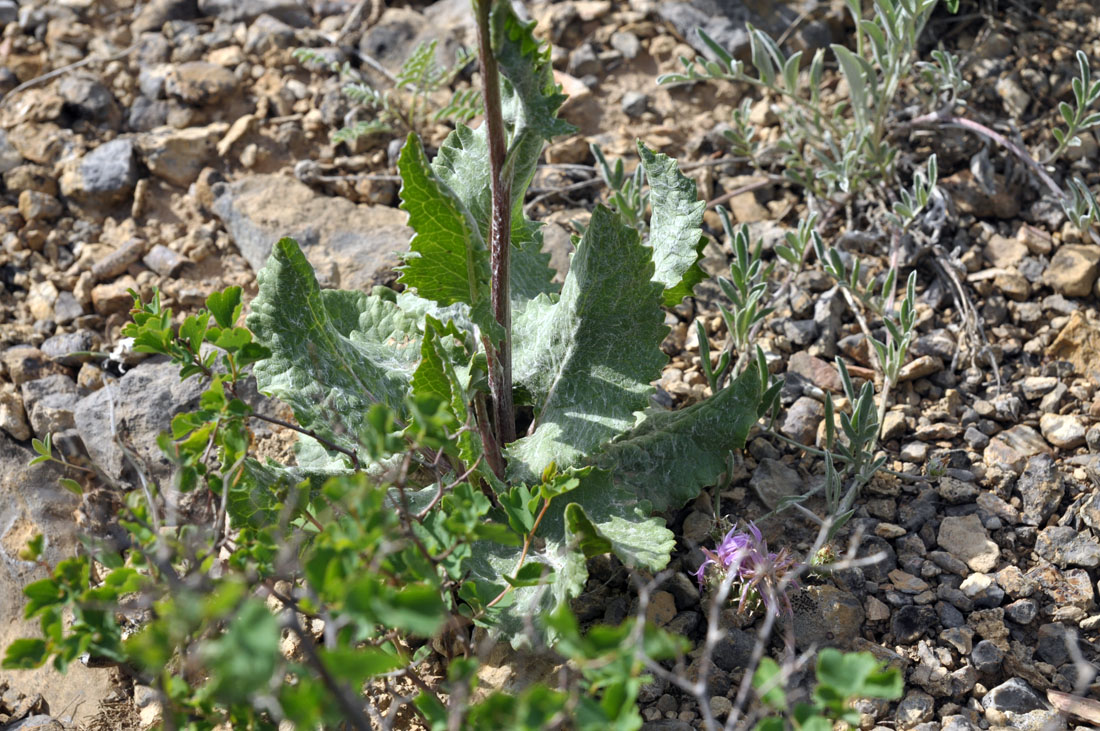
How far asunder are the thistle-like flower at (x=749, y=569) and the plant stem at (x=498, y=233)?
64 centimetres

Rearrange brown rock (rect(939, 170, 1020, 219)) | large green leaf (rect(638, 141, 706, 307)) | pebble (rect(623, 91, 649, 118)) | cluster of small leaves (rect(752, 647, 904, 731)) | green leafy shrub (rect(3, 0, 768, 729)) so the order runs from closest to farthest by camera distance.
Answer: cluster of small leaves (rect(752, 647, 904, 731)) < green leafy shrub (rect(3, 0, 768, 729)) < large green leaf (rect(638, 141, 706, 307)) < brown rock (rect(939, 170, 1020, 219)) < pebble (rect(623, 91, 649, 118))

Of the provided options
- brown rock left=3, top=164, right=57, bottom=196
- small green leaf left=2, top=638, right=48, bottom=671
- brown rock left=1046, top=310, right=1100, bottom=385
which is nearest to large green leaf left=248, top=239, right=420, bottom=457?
small green leaf left=2, top=638, right=48, bottom=671

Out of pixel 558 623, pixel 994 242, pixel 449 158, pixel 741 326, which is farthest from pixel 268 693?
pixel 994 242

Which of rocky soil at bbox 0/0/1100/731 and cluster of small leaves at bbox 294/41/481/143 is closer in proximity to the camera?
rocky soil at bbox 0/0/1100/731

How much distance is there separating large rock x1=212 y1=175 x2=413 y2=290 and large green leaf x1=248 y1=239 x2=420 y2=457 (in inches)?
34.6

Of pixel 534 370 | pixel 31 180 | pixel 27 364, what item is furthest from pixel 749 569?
pixel 31 180

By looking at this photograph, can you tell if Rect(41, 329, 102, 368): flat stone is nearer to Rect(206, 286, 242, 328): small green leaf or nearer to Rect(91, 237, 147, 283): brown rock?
Rect(91, 237, 147, 283): brown rock

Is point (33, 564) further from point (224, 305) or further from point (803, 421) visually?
point (803, 421)

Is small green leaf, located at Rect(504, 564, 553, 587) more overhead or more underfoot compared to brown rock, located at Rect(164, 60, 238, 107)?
more underfoot

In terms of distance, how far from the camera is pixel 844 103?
11.9 feet

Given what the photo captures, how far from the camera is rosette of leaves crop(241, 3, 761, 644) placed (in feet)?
7.45

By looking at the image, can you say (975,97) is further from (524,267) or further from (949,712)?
(949,712)

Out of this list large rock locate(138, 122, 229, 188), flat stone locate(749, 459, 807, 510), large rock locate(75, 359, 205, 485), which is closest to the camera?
flat stone locate(749, 459, 807, 510)

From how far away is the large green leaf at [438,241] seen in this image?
7.22ft
